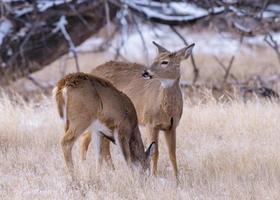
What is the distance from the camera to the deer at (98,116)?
8227mm

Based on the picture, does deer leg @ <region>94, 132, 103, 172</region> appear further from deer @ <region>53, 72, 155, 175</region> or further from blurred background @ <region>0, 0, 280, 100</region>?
blurred background @ <region>0, 0, 280, 100</region>

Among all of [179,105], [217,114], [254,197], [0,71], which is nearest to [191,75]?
[0,71]

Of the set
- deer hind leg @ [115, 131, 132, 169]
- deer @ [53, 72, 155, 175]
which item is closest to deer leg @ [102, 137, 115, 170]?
deer @ [53, 72, 155, 175]

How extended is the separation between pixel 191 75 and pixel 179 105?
35.5 ft

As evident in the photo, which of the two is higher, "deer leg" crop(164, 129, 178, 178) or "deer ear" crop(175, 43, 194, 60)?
"deer ear" crop(175, 43, 194, 60)

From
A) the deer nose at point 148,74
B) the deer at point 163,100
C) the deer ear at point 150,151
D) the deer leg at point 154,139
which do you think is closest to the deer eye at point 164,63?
the deer at point 163,100

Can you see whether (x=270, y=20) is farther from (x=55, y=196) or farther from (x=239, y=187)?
(x=55, y=196)

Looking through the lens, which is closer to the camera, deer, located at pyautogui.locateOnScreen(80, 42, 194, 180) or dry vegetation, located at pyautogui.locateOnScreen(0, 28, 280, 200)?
dry vegetation, located at pyautogui.locateOnScreen(0, 28, 280, 200)

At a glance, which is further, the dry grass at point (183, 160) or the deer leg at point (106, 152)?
the deer leg at point (106, 152)

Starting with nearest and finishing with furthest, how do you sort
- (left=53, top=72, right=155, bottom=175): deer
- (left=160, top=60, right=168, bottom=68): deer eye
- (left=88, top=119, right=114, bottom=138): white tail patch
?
(left=53, top=72, right=155, bottom=175): deer
(left=88, top=119, right=114, bottom=138): white tail patch
(left=160, top=60, right=168, bottom=68): deer eye

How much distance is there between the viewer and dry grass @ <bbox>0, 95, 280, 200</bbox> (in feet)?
25.5

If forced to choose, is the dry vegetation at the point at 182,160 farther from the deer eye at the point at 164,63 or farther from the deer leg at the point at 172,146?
the deer eye at the point at 164,63

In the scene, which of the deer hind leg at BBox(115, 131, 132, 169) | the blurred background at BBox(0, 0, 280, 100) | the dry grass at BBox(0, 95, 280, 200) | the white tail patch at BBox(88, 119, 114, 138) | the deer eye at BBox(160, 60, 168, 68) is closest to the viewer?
the dry grass at BBox(0, 95, 280, 200)

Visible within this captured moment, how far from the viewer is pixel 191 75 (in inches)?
784
